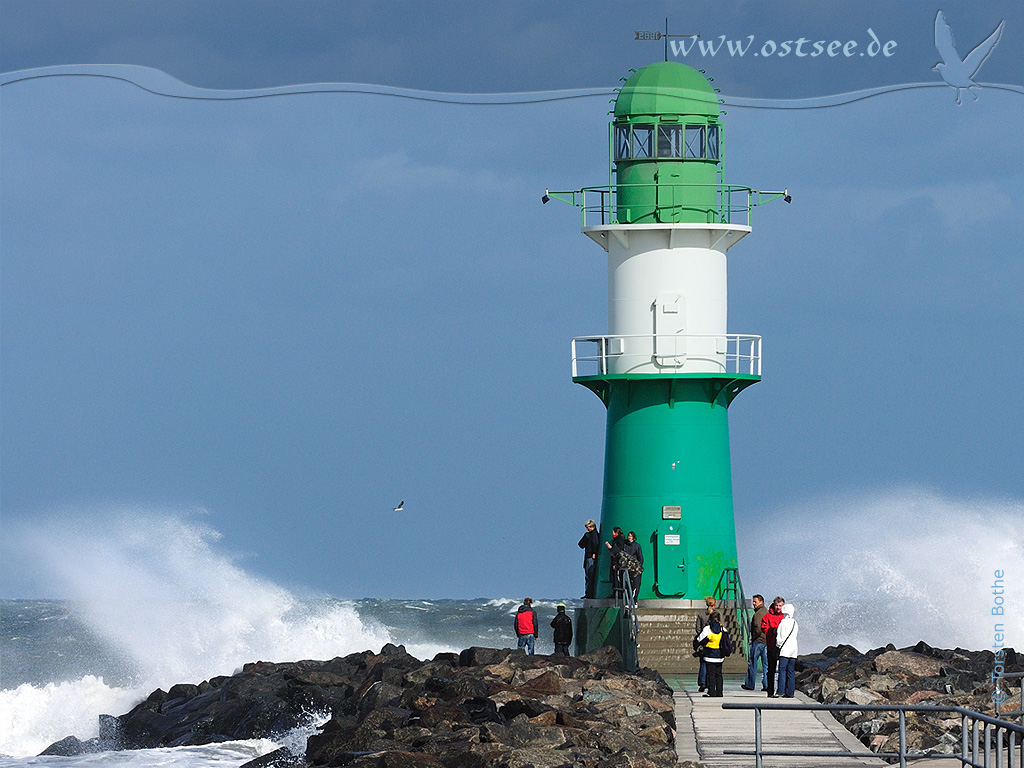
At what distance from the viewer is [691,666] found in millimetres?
22672

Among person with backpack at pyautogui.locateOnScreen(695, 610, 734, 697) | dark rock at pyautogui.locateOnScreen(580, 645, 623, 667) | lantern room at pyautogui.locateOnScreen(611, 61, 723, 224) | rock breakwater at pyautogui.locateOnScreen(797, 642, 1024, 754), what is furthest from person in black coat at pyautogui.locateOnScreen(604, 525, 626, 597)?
lantern room at pyautogui.locateOnScreen(611, 61, 723, 224)

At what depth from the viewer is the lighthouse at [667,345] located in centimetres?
2347

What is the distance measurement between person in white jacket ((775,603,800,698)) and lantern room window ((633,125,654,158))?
24.4 feet

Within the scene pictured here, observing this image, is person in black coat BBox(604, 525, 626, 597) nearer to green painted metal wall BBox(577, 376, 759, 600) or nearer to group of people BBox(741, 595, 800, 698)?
green painted metal wall BBox(577, 376, 759, 600)

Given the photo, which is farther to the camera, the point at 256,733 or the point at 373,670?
the point at 373,670

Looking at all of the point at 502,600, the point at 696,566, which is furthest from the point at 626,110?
the point at 502,600

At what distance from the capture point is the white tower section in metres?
23.6

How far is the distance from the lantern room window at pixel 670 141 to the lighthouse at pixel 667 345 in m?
0.01

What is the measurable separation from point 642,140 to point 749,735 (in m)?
10.3

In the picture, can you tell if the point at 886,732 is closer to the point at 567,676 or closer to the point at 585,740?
the point at 585,740

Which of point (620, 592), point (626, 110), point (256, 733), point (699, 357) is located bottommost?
point (256, 733)

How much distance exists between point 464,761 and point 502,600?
5695 centimetres

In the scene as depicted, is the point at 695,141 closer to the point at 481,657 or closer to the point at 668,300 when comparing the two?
the point at 668,300

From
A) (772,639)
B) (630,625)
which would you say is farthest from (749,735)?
(630,625)
